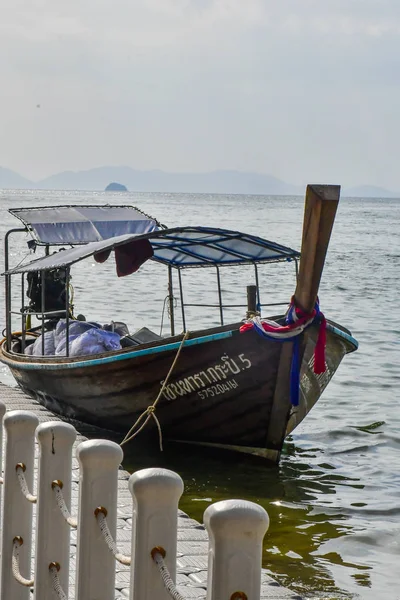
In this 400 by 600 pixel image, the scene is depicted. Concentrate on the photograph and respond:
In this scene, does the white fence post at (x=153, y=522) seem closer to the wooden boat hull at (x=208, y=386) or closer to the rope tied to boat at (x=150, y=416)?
the wooden boat hull at (x=208, y=386)

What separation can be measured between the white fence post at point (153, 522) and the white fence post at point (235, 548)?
0.31m

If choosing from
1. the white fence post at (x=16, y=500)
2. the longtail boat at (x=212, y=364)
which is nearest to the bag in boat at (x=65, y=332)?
the longtail boat at (x=212, y=364)

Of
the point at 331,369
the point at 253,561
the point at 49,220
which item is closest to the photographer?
the point at 253,561

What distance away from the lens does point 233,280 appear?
3262 centimetres

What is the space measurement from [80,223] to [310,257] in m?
6.16

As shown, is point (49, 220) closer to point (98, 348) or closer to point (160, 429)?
point (98, 348)

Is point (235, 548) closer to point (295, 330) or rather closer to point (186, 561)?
point (186, 561)

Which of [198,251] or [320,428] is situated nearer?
[198,251]

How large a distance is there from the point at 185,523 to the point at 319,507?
137 inches

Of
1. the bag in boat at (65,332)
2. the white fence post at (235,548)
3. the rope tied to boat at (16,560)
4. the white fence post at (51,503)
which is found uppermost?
the white fence post at (235,548)

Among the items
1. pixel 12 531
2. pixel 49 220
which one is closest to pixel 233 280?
pixel 49 220

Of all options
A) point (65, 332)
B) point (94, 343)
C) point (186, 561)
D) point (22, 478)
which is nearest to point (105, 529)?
point (22, 478)

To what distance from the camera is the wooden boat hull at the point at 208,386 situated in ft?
28.8

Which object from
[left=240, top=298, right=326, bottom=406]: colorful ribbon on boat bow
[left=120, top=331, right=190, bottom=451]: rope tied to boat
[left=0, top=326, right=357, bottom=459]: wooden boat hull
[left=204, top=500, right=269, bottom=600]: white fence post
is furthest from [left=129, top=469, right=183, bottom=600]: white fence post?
[left=120, top=331, right=190, bottom=451]: rope tied to boat
